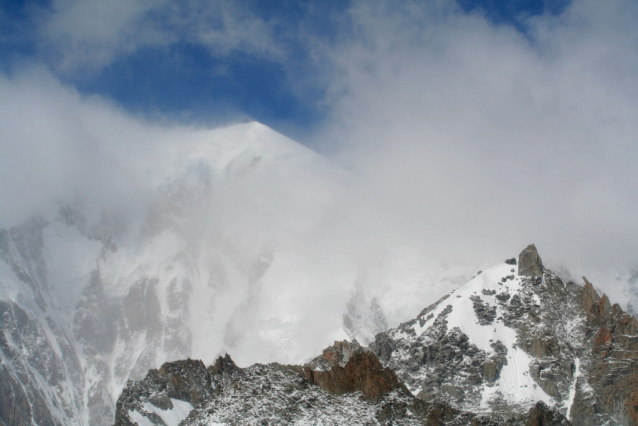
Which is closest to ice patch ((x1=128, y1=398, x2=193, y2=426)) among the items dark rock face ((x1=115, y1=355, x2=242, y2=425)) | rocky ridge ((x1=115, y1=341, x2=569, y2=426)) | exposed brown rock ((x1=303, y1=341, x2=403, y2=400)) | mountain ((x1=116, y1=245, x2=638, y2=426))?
mountain ((x1=116, y1=245, x2=638, y2=426))

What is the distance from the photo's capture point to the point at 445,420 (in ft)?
303

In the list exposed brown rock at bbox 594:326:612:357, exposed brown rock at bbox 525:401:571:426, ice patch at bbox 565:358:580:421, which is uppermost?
exposed brown rock at bbox 594:326:612:357

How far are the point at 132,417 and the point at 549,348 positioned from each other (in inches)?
4387

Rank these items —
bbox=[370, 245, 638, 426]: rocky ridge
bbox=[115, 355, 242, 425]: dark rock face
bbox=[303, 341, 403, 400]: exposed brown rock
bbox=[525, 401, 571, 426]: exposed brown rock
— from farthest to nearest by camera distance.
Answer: bbox=[370, 245, 638, 426]: rocky ridge → bbox=[115, 355, 242, 425]: dark rock face → bbox=[525, 401, 571, 426]: exposed brown rock → bbox=[303, 341, 403, 400]: exposed brown rock

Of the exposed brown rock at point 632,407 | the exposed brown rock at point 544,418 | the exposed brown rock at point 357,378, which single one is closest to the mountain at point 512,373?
the exposed brown rock at point 632,407

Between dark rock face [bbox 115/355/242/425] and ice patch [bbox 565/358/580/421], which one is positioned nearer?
dark rock face [bbox 115/355/242/425]

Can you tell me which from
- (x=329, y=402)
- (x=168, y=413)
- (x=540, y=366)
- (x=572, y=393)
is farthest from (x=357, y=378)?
(x=540, y=366)

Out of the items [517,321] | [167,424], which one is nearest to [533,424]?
[167,424]

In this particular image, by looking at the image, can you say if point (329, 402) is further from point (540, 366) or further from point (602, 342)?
point (602, 342)

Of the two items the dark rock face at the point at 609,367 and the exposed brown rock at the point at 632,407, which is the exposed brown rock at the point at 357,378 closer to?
the exposed brown rock at the point at 632,407

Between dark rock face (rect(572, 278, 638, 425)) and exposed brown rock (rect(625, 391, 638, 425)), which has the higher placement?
dark rock face (rect(572, 278, 638, 425))

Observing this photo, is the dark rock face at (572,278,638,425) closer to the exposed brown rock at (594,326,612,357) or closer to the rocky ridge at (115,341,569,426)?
the exposed brown rock at (594,326,612,357)

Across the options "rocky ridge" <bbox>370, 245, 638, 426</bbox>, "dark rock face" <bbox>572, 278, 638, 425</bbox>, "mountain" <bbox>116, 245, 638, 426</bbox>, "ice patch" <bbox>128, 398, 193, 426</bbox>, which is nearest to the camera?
"ice patch" <bbox>128, 398, 193, 426</bbox>

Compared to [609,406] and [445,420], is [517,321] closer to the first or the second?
[609,406]
